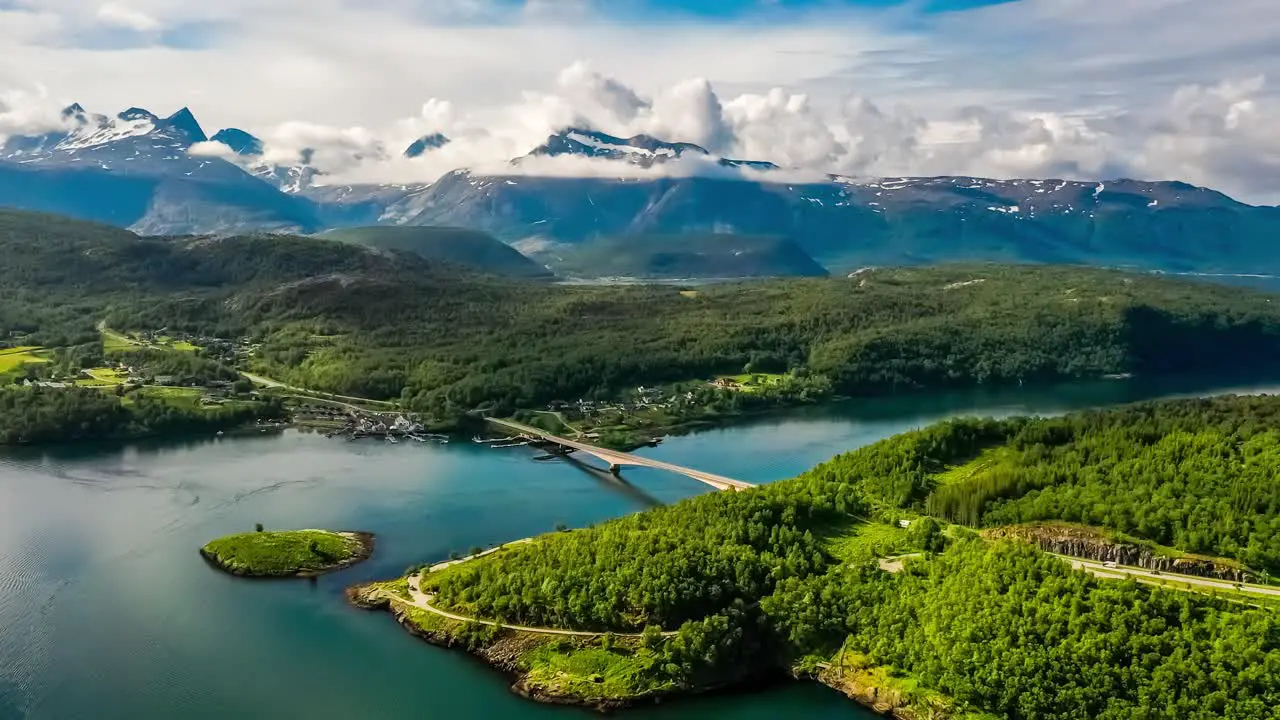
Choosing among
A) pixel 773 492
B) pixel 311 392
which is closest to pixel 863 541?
pixel 773 492

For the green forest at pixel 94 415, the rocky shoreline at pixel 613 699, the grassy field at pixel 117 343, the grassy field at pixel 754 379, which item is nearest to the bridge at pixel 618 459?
the rocky shoreline at pixel 613 699

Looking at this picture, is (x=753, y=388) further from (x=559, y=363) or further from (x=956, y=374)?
(x=956, y=374)

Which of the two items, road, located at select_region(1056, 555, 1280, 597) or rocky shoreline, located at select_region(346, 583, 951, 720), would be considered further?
road, located at select_region(1056, 555, 1280, 597)

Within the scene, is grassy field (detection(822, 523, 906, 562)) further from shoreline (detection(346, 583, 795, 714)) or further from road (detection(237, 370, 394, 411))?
road (detection(237, 370, 394, 411))

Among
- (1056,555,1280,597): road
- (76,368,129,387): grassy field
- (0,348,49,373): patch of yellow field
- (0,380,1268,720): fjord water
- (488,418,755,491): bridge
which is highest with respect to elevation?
(1056,555,1280,597): road

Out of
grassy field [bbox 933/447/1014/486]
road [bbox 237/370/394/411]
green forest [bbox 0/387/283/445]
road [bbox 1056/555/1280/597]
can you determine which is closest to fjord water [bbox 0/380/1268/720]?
green forest [bbox 0/387/283/445]

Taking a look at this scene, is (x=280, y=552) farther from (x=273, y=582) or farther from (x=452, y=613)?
(x=452, y=613)

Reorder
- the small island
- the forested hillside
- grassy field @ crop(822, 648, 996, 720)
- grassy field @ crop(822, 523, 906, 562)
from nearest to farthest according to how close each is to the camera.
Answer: grassy field @ crop(822, 648, 996, 720), grassy field @ crop(822, 523, 906, 562), the small island, the forested hillside
